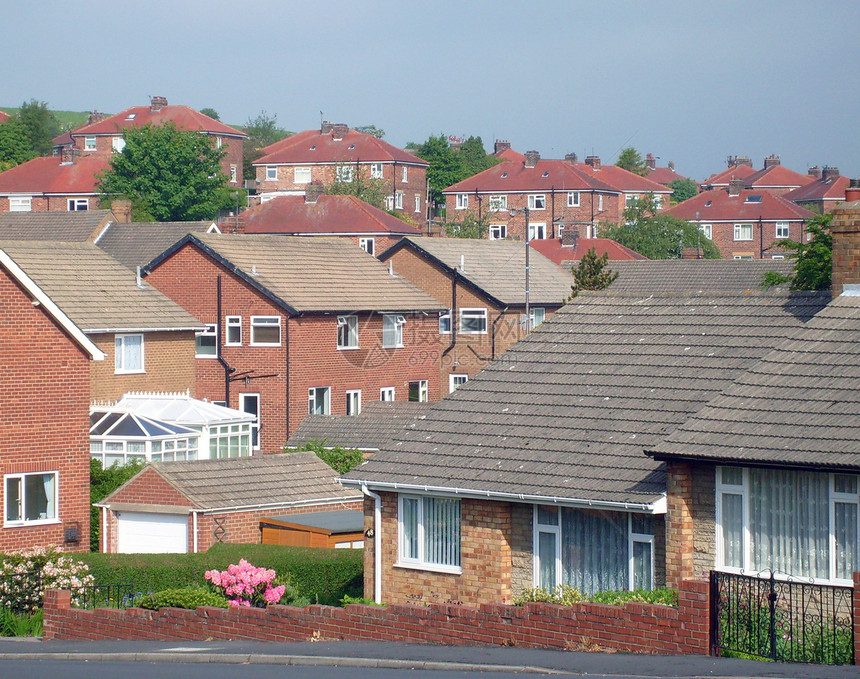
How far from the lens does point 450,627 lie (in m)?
16.7

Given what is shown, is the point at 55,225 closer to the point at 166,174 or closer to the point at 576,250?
the point at 166,174

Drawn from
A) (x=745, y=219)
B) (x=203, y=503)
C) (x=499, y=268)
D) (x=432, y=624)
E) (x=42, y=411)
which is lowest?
(x=432, y=624)

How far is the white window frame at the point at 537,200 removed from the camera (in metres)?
114

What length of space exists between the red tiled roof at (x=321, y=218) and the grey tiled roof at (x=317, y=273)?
3354cm

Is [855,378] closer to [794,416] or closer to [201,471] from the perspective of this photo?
[794,416]

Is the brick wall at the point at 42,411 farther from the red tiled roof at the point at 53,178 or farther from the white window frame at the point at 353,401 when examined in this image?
the red tiled roof at the point at 53,178

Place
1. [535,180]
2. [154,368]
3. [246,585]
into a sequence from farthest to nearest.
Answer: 1. [535,180]
2. [154,368]
3. [246,585]

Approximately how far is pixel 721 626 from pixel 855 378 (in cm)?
394

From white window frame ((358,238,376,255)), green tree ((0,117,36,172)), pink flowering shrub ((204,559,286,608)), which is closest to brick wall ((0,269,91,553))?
pink flowering shrub ((204,559,286,608))

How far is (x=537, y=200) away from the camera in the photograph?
4498 inches

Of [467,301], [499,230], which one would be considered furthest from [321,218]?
[467,301]

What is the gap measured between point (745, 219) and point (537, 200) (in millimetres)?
17362

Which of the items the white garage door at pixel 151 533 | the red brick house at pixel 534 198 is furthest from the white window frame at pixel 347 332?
the red brick house at pixel 534 198

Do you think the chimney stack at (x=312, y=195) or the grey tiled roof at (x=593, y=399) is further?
the chimney stack at (x=312, y=195)
